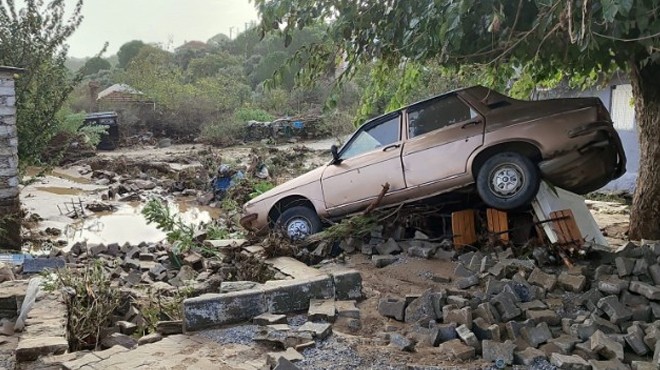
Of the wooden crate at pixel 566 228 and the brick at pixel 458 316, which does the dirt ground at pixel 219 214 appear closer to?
the brick at pixel 458 316

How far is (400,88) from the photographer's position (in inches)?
388

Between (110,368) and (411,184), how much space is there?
4.41 metres

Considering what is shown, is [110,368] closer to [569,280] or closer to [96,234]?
[569,280]

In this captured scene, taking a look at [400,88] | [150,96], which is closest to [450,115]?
[400,88]

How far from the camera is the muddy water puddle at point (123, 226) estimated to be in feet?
38.1

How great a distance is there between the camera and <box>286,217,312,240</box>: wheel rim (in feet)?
26.1

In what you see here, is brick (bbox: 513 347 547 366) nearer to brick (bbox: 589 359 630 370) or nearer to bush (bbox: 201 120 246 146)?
brick (bbox: 589 359 630 370)

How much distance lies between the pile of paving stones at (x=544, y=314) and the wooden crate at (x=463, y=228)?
857 mm

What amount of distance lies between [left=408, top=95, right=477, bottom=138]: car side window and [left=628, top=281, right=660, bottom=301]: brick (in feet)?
9.46

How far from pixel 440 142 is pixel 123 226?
848 centimetres

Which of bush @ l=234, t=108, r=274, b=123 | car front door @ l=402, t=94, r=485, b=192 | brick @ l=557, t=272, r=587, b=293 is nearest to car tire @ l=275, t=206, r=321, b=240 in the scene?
car front door @ l=402, t=94, r=485, b=192

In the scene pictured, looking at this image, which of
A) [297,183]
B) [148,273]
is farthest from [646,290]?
[148,273]

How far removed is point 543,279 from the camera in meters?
5.41

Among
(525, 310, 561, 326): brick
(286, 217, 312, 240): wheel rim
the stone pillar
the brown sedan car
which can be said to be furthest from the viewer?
the stone pillar
